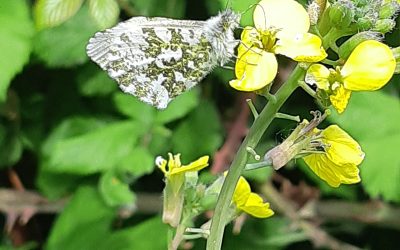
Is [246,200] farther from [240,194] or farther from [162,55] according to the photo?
[162,55]

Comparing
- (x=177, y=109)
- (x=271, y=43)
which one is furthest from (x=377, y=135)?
(x=271, y=43)

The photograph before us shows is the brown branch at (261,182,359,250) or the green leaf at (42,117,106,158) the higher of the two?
the green leaf at (42,117,106,158)

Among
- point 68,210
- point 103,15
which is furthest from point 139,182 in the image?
point 103,15

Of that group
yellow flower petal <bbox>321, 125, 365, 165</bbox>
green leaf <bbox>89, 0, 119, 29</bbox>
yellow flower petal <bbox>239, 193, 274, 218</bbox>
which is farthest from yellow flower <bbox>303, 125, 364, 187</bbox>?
green leaf <bbox>89, 0, 119, 29</bbox>

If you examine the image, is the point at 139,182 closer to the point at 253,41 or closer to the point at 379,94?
the point at 379,94

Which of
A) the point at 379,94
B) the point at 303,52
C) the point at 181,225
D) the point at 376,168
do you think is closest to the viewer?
the point at 303,52

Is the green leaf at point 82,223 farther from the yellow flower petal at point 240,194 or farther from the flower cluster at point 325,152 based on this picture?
the flower cluster at point 325,152

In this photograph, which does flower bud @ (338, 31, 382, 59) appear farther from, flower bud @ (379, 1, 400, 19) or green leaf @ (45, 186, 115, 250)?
green leaf @ (45, 186, 115, 250)
